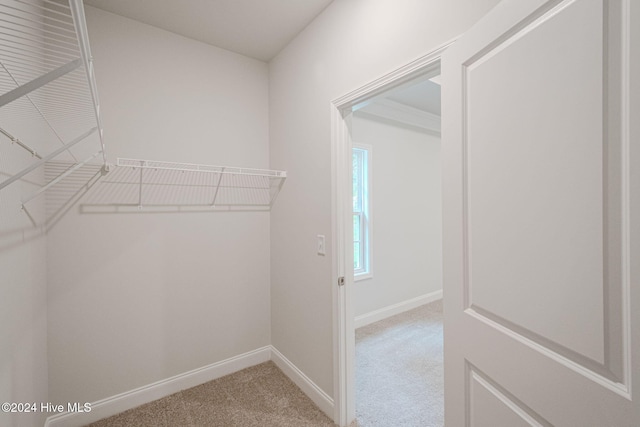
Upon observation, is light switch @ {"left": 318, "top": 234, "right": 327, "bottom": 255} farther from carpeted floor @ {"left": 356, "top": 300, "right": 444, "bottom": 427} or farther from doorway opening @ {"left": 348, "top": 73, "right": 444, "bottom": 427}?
carpeted floor @ {"left": 356, "top": 300, "right": 444, "bottom": 427}

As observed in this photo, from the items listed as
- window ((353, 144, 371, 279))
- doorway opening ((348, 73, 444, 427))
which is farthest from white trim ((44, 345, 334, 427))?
window ((353, 144, 371, 279))

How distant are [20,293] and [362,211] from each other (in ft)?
9.30

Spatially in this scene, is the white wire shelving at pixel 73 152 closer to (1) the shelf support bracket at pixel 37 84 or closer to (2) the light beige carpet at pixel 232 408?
(1) the shelf support bracket at pixel 37 84

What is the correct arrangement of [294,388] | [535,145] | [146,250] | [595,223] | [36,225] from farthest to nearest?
[294,388] → [146,250] → [36,225] → [535,145] → [595,223]

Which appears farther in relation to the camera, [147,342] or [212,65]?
[212,65]

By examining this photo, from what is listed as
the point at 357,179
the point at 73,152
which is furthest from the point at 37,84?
the point at 357,179

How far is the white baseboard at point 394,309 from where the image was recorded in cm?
326

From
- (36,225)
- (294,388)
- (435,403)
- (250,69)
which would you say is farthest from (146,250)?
(435,403)

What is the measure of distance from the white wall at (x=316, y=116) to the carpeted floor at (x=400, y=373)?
44cm

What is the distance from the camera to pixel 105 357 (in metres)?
1.77

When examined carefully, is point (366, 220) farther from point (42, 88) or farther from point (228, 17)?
point (42, 88)

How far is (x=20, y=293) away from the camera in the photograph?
1.12 metres

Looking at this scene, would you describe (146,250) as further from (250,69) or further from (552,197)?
(552,197)

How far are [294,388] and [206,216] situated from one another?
1.48m
